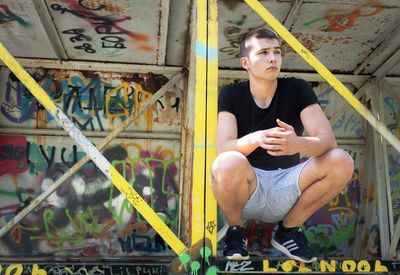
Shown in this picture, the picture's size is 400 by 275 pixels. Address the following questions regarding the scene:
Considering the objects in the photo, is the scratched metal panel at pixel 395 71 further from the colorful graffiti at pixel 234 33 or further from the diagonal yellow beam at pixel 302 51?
the diagonal yellow beam at pixel 302 51

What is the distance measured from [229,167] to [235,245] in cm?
59

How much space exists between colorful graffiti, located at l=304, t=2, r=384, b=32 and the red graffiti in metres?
3.94

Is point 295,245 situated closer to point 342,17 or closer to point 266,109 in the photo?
point 266,109

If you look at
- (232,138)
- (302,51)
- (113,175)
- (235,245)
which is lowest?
(235,245)

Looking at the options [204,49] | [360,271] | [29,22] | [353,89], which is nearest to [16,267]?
[204,49]

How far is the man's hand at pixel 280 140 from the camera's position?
2.90 meters

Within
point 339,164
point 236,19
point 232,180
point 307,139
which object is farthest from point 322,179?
→ point 236,19

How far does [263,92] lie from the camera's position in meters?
3.44

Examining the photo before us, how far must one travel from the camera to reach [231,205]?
3.20m

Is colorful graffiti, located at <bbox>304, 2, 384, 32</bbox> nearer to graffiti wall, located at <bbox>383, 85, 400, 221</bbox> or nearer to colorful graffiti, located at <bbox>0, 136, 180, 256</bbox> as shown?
graffiti wall, located at <bbox>383, 85, 400, 221</bbox>

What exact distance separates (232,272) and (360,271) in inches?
34.8

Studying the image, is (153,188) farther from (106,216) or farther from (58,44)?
(58,44)

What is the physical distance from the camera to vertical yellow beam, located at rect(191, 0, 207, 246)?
3131 millimetres

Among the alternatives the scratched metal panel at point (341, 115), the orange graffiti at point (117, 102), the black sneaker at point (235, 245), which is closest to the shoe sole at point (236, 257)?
the black sneaker at point (235, 245)
